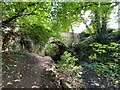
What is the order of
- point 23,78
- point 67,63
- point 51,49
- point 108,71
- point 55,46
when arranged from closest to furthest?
point 23,78 → point 108,71 → point 67,63 → point 55,46 → point 51,49

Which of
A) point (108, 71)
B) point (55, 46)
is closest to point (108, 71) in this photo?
point (108, 71)

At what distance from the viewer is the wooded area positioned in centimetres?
392

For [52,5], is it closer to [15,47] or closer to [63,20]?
[63,20]

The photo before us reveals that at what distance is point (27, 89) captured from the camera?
3896mm

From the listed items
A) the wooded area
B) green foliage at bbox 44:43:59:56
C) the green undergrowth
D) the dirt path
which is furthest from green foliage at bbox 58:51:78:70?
green foliage at bbox 44:43:59:56

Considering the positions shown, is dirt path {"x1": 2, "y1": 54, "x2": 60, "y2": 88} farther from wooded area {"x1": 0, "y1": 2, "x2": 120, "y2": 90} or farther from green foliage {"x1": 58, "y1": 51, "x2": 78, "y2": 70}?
green foliage {"x1": 58, "y1": 51, "x2": 78, "y2": 70}

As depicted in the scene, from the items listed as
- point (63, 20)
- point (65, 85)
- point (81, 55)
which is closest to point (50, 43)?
point (81, 55)

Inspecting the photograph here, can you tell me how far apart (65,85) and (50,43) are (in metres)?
6.27

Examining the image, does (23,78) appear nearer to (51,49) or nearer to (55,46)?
(55,46)

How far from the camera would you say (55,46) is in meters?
10.8

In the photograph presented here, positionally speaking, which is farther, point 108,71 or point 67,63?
point 67,63

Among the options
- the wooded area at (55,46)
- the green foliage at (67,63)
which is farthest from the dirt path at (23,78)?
the green foliage at (67,63)

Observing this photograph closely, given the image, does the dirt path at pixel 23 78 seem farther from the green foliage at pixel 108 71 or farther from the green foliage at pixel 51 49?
the green foliage at pixel 51 49

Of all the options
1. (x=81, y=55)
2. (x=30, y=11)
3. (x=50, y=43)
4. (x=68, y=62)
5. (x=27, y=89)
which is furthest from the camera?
(x=50, y=43)
